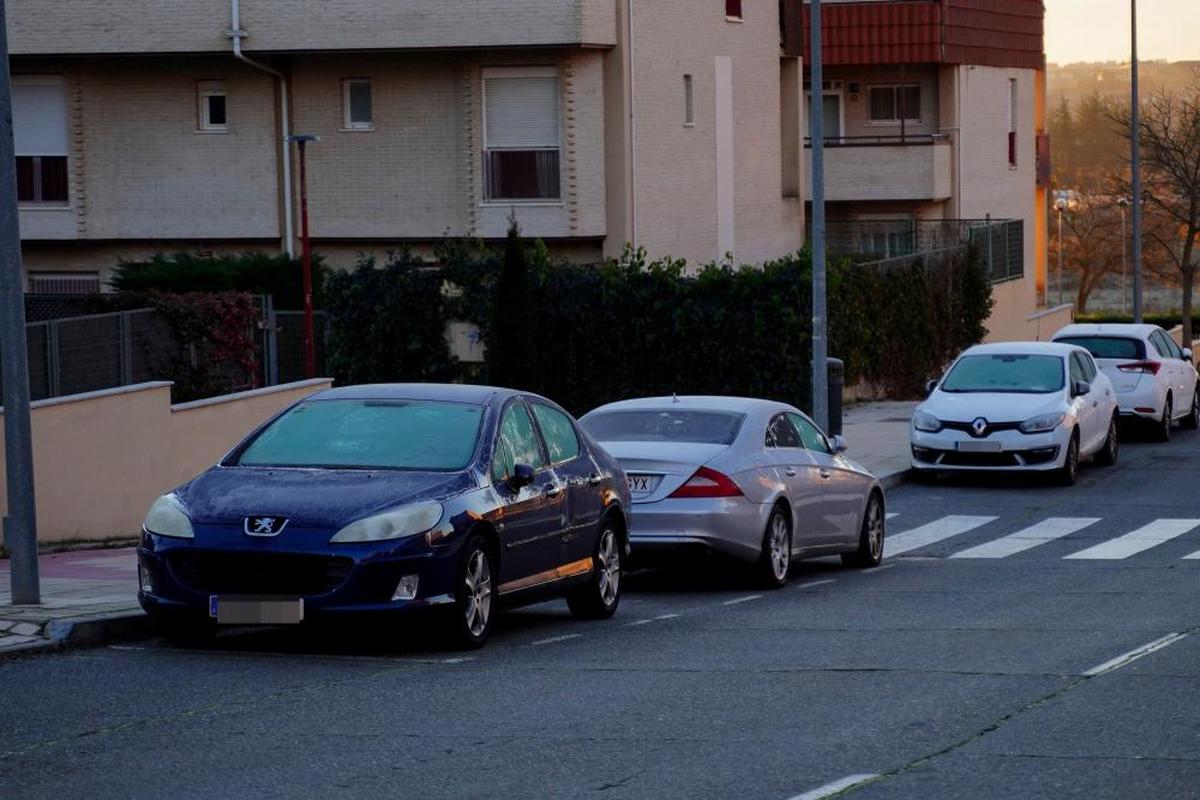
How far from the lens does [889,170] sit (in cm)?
4941

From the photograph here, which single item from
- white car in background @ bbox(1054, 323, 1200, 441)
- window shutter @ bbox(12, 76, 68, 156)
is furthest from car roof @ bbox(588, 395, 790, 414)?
window shutter @ bbox(12, 76, 68, 156)

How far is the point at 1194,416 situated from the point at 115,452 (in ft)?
68.6

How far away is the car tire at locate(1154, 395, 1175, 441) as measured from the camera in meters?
32.5

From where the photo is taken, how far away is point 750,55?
40.4 m

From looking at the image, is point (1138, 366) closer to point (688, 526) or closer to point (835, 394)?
point (835, 394)

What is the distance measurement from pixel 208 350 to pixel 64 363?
3.32 m

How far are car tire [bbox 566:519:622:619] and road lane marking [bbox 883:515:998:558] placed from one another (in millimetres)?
6206

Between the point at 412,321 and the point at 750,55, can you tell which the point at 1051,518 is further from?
the point at 750,55

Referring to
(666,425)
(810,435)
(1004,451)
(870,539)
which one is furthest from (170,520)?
(1004,451)

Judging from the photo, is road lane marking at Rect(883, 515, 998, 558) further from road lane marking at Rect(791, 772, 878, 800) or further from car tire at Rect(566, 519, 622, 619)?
road lane marking at Rect(791, 772, 878, 800)

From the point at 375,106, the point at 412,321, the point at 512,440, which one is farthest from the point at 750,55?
the point at 512,440

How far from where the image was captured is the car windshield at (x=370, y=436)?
12.6 meters

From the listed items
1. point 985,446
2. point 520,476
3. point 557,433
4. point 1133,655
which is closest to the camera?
point 1133,655

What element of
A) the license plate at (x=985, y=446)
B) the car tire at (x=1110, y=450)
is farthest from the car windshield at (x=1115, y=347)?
the license plate at (x=985, y=446)
